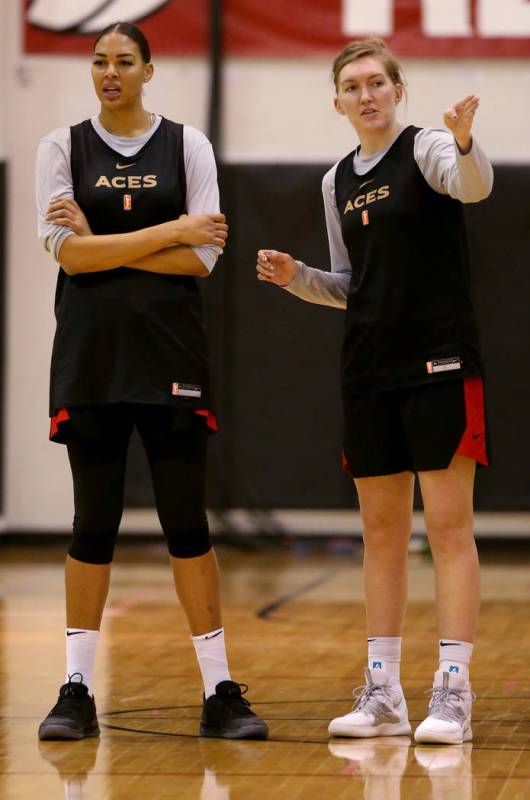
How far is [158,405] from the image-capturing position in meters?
3.02

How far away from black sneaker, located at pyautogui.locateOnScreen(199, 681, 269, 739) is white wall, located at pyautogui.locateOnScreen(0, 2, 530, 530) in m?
4.72

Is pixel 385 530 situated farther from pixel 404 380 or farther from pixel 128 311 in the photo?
pixel 128 311

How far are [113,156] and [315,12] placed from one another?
474cm

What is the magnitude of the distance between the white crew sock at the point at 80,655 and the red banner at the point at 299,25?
5112 mm

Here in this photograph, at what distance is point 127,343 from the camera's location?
3.03 m

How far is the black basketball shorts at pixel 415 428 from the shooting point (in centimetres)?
296

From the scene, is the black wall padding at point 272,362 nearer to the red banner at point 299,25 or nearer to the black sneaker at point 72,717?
the red banner at point 299,25

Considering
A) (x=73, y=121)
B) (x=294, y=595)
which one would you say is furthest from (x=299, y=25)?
(x=294, y=595)

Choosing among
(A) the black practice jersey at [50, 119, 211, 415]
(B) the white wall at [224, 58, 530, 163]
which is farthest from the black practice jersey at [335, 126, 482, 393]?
(B) the white wall at [224, 58, 530, 163]

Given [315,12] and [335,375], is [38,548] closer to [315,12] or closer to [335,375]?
[335,375]

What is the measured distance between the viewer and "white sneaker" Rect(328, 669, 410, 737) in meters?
3.00

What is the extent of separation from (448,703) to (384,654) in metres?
0.22

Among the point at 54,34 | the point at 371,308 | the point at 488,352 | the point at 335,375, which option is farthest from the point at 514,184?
the point at 371,308

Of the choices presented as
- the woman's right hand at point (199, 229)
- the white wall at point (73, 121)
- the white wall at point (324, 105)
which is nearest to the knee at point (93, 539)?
the woman's right hand at point (199, 229)
